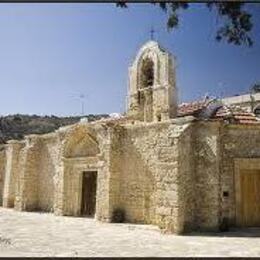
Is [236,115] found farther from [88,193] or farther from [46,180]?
[46,180]

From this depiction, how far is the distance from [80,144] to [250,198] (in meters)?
7.46

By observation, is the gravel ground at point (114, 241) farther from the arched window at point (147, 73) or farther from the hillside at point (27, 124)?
the hillside at point (27, 124)

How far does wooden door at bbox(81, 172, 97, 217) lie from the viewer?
16.5 metres

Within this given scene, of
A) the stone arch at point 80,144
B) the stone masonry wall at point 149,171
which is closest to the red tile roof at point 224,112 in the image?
the stone masonry wall at point 149,171

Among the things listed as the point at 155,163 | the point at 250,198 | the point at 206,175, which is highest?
the point at 155,163

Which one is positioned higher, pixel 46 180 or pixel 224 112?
pixel 224 112

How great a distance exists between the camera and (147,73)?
58.0 ft

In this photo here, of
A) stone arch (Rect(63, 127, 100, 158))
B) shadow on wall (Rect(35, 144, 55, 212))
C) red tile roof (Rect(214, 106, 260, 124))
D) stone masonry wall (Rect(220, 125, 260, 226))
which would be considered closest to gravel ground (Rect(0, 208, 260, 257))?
stone masonry wall (Rect(220, 125, 260, 226))

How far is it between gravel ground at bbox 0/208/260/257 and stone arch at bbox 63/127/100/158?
3.85 metres

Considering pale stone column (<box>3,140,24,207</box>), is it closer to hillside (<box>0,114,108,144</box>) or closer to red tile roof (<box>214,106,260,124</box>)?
red tile roof (<box>214,106,260,124</box>)

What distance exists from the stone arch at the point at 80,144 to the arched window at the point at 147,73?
10.8 ft

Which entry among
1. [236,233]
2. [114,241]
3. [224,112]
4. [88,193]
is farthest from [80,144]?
[236,233]

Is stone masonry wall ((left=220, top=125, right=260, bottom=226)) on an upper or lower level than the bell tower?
lower

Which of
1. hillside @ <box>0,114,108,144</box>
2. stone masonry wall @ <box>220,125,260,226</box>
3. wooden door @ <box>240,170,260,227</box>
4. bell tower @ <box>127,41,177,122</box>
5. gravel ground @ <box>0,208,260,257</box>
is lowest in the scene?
gravel ground @ <box>0,208,260,257</box>
